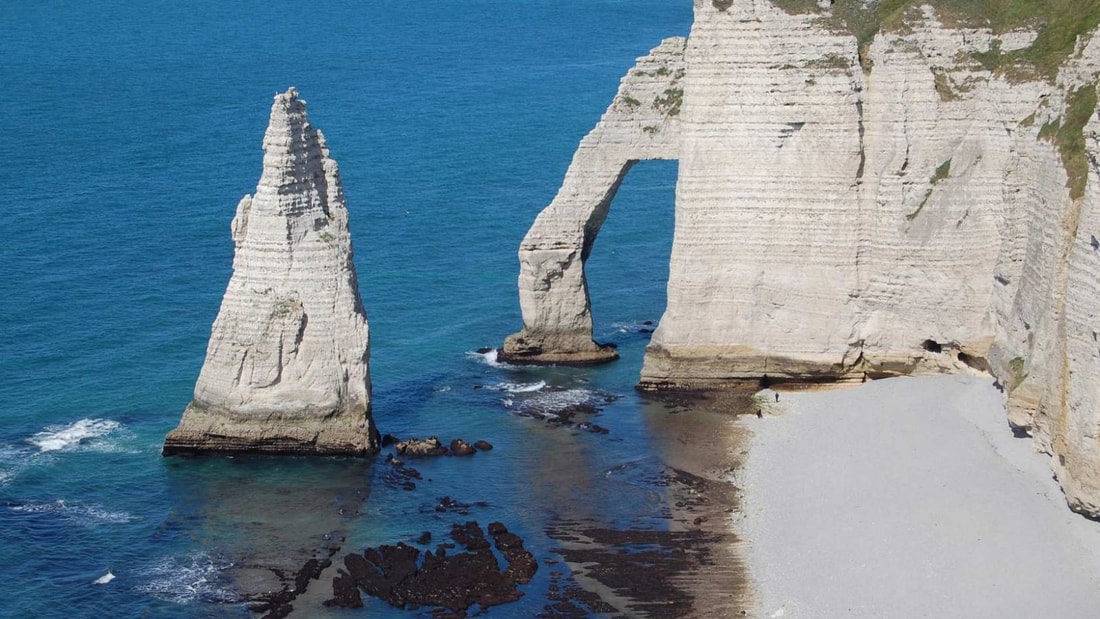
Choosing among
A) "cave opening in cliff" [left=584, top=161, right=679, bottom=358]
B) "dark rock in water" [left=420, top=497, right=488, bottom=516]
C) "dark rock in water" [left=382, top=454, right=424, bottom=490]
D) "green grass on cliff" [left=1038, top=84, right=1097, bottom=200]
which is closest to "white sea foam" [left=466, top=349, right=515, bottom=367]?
"cave opening in cliff" [left=584, top=161, right=679, bottom=358]

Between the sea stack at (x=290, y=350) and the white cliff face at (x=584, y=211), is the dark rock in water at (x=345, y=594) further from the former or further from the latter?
the white cliff face at (x=584, y=211)

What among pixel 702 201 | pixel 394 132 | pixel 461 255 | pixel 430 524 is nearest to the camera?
pixel 430 524

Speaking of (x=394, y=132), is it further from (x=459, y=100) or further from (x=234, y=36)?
(x=234, y=36)

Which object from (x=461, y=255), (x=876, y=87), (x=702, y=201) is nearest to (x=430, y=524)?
(x=702, y=201)

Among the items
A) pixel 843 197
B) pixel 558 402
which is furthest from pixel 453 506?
pixel 843 197

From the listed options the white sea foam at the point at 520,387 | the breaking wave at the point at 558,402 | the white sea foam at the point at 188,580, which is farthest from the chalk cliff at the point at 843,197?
the white sea foam at the point at 188,580

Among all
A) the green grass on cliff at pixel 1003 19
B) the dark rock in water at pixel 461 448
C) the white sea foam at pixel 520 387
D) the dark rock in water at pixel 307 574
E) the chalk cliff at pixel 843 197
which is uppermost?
the green grass on cliff at pixel 1003 19
